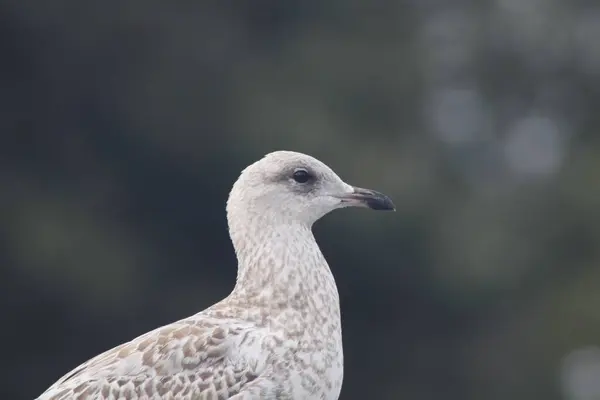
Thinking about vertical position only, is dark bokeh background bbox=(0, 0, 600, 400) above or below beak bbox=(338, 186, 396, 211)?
below

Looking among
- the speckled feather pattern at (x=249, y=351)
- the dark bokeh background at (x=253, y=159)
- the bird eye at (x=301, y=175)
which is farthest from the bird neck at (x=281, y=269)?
the dark bokeh background at (x=253, y=159)

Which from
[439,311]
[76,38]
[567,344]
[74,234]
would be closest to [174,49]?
[76,38]

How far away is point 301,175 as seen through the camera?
5293 mm

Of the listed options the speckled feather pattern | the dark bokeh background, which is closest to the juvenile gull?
the speckled feather pattern

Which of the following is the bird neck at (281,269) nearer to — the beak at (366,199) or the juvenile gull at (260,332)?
the juvenile gull at (260,332)

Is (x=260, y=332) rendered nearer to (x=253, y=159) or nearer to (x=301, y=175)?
(x=301, y=175)

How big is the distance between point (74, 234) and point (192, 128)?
1.39 metres

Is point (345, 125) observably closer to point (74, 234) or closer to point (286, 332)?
point (74, 234)

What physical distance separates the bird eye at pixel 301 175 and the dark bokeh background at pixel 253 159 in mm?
6645

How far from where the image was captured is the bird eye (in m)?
5.29

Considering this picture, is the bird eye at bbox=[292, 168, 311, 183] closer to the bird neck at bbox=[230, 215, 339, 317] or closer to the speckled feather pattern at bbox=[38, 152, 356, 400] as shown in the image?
the bird neck at bbox=[230, 215, 339, 317]

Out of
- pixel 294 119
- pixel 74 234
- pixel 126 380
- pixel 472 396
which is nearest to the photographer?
pixel 126 380

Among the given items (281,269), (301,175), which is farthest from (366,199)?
(281,269)

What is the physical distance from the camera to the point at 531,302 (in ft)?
47.6
